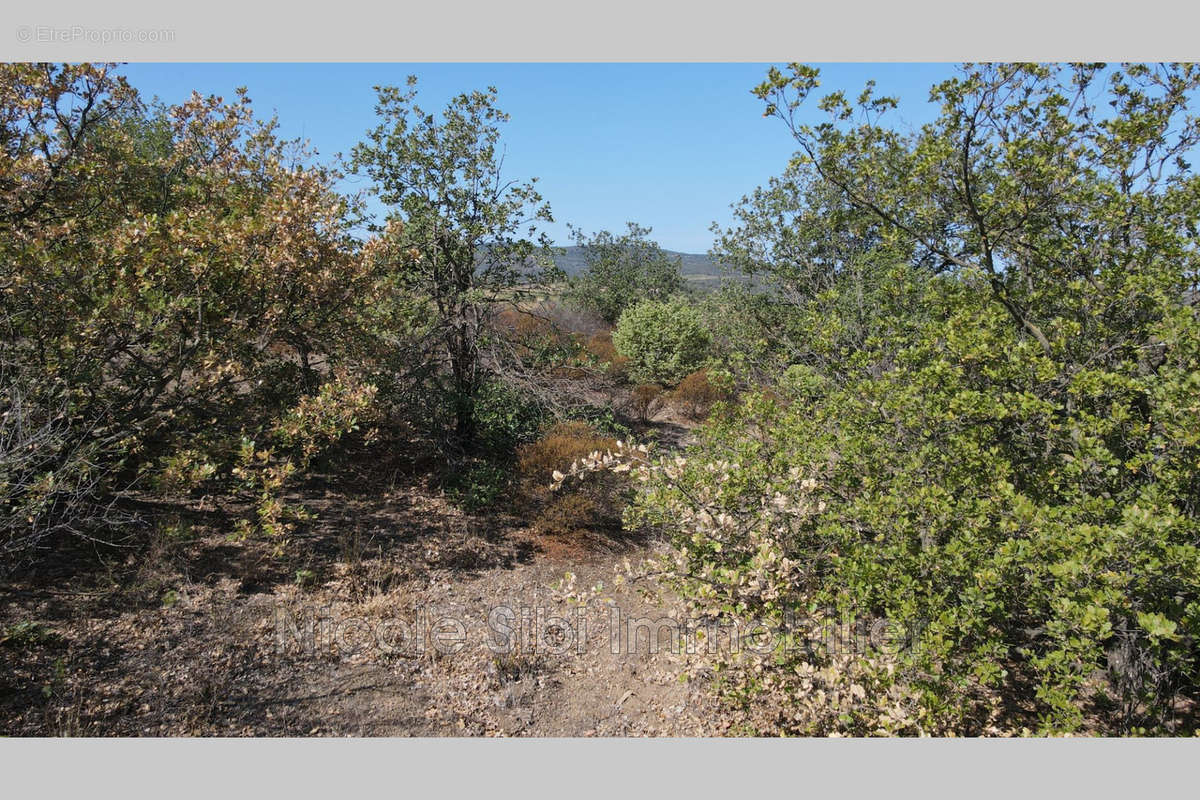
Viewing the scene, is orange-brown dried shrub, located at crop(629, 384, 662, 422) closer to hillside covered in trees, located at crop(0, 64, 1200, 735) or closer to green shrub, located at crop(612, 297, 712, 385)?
green shrub, located at crop(612, 297, 712, 385)

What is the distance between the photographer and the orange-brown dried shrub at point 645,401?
14.9 meters

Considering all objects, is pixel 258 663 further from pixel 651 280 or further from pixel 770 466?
pixel 651 280

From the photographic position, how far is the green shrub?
54.0 feet

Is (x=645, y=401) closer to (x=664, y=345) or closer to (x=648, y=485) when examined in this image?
(x=664, y=345)

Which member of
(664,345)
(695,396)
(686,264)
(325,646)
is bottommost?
(325,646)

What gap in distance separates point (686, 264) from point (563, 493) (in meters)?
89.4

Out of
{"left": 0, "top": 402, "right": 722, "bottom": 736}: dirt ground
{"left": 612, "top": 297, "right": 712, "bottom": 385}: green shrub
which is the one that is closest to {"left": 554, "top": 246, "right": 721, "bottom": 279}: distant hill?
{"left": 612, "top": 297, "right": 712, "bottom": 385}: green shrub

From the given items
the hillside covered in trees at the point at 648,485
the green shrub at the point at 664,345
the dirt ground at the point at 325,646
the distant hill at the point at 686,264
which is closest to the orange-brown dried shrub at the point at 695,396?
the green shrub at the point at 664,345

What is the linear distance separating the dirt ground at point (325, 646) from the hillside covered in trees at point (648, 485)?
33 mm

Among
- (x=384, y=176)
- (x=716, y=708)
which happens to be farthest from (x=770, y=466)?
(x=384, y=176)

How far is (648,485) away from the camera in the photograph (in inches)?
194

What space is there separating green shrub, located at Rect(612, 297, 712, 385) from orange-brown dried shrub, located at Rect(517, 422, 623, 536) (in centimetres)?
808

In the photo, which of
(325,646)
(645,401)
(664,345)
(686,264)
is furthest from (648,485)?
(686,264)

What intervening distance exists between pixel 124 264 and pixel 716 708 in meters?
5.89
